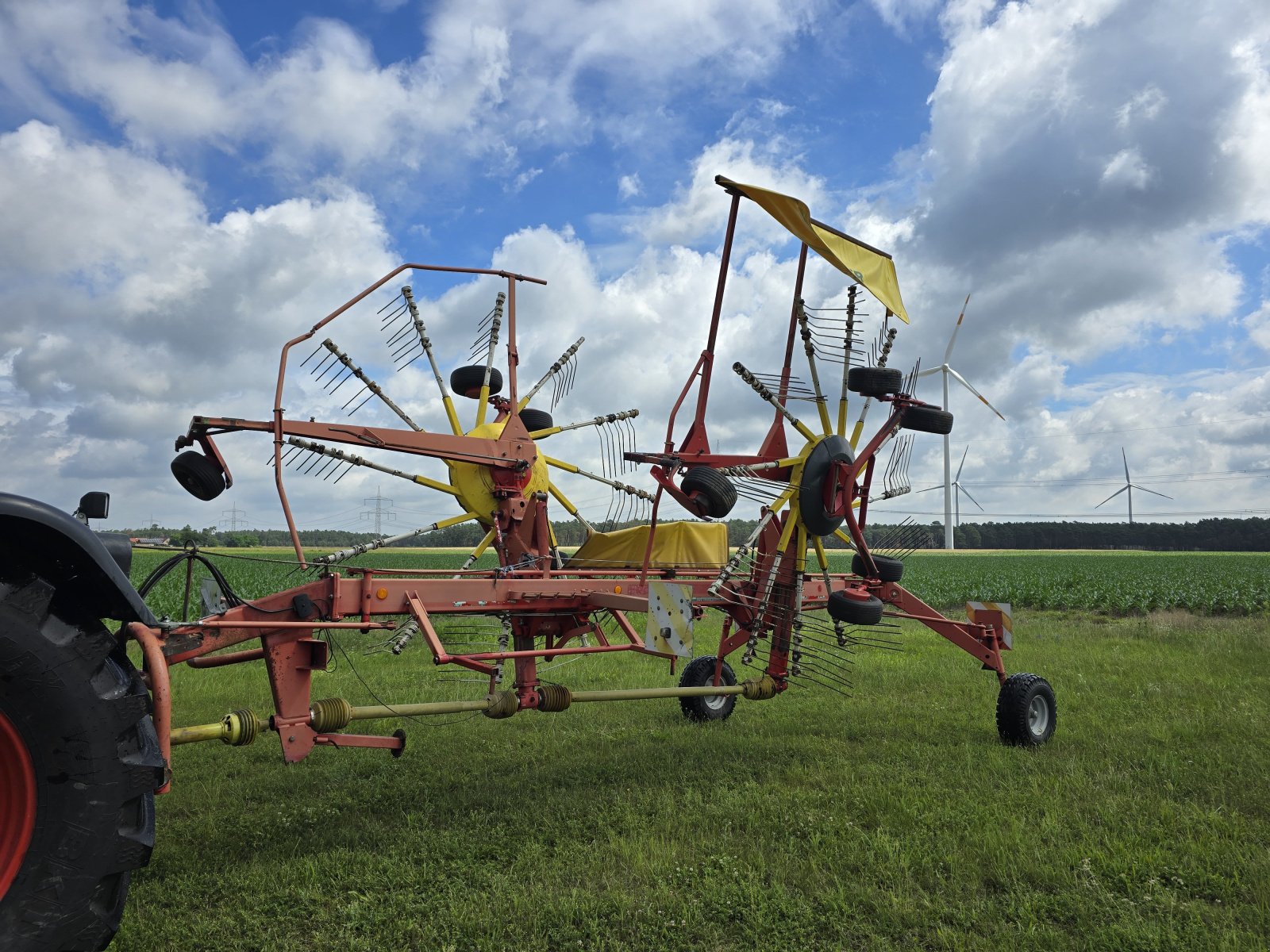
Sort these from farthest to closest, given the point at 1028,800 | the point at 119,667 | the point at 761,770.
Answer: the point at 761,770 → the point at 1028,800 → the point at 119,667

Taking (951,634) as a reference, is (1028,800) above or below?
below

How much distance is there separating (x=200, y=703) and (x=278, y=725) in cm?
508

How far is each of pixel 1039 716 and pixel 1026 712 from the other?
1.40ft

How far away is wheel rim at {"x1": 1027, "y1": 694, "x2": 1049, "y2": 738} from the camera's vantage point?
6.81 meters

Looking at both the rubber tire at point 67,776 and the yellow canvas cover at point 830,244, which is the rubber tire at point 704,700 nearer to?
the yellow canvas cover at point 830,244

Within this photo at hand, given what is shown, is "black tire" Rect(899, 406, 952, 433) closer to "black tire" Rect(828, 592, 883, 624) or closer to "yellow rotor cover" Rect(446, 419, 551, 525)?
"black tire" Rect(828, 592, 883, 624)

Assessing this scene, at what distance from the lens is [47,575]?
9.68 ft

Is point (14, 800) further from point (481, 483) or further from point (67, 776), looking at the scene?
point (481, 483)

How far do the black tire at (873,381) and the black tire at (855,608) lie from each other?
154 centimetres

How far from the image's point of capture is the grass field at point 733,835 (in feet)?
11.9

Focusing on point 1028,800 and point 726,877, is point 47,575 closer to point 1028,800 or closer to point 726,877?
point 726,877

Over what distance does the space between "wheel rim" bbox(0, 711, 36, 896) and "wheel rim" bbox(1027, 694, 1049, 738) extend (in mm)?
6569

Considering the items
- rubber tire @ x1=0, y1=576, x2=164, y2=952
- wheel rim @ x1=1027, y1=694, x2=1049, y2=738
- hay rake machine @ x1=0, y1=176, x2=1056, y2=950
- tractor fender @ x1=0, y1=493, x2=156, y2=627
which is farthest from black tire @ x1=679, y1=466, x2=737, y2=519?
rubber tire @ x1=0, y1=576, x2=164, y2=952

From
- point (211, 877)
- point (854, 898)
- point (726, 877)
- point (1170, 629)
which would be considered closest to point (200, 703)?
point (211, 877)
